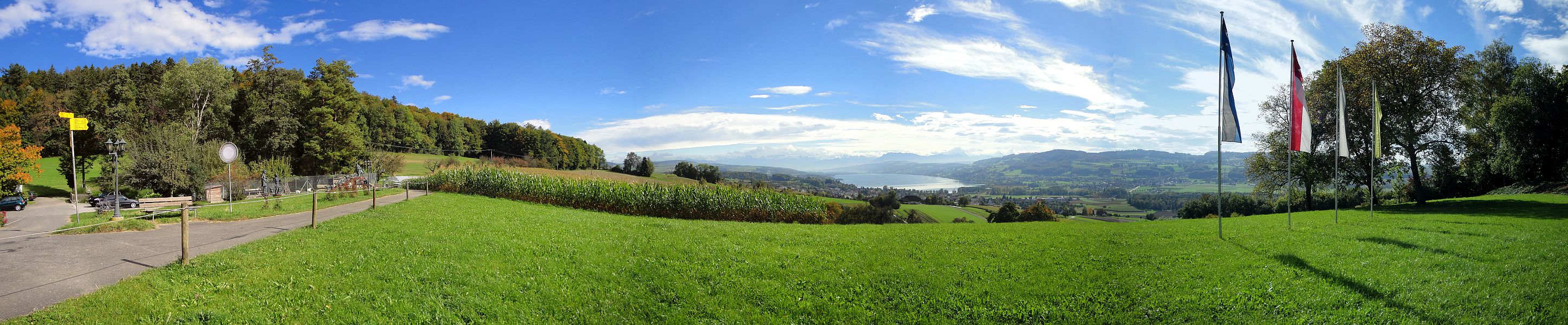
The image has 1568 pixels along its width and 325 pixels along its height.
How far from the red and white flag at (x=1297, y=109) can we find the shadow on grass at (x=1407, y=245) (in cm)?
189

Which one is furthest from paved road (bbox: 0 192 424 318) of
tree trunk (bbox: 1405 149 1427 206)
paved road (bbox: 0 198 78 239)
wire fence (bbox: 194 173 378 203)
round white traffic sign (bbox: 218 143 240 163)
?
tree trunk (bbox: 1405 149 1427 206)

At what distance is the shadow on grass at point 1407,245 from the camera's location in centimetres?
828

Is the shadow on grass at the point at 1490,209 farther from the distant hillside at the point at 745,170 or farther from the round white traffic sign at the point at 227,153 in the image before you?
the round white traffic sign at the point at 227,153

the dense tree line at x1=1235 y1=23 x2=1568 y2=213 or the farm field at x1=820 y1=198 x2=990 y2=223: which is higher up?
the dense tree line at x1=1235 y1=23 x2=1568 y2=213

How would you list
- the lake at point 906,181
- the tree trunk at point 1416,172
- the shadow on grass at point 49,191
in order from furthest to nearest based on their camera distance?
1. the shadow on grass at point 49,191
2. the tree trunk at point 1416,172
3. the lake at point 906,181

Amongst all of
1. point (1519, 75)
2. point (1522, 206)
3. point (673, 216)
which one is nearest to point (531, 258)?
point (673, 216)

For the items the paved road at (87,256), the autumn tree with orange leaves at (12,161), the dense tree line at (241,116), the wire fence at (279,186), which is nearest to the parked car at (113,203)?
the wire fence at (279,186)

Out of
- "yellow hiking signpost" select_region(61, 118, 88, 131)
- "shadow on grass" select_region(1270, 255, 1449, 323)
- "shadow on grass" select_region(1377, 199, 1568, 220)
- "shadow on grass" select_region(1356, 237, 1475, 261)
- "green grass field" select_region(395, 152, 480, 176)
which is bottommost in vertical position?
"shadow on grass" select_region(1377, 199, 1568, 220)

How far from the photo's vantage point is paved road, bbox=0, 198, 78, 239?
1356 centimetres

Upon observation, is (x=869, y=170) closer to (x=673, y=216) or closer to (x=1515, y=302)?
(x=673, y=216)

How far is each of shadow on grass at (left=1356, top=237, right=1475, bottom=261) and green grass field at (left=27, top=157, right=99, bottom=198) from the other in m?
50.2

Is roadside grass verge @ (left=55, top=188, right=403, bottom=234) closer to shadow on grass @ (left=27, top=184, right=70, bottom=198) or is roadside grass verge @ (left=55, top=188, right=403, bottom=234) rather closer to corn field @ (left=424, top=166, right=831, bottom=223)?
corn field @ (left=424, top=166, right=831, bottom=223)

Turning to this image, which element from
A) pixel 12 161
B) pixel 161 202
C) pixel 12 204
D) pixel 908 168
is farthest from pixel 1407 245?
pixel 12 161

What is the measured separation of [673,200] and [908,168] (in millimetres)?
10028
